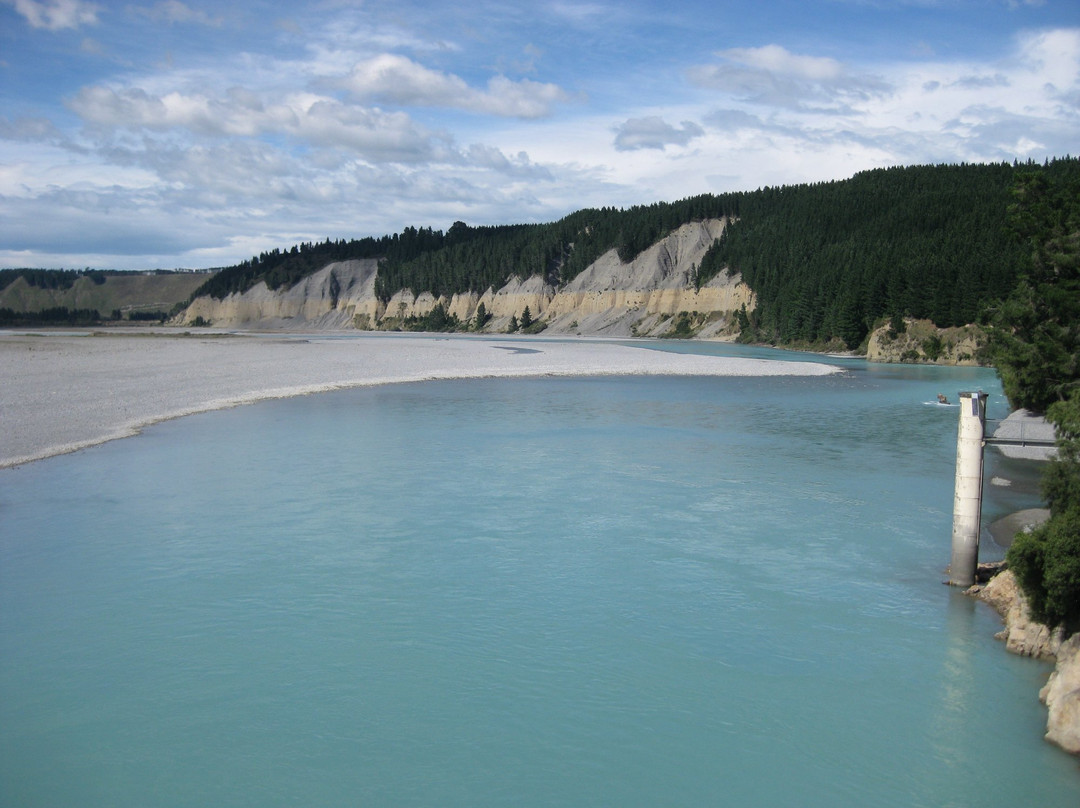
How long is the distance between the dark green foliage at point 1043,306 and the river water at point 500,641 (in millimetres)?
5438

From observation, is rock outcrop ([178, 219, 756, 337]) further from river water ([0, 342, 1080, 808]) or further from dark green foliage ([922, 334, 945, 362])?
river water ([0, 342, 1080, 808])

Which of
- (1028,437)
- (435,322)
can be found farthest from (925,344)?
(435,322)

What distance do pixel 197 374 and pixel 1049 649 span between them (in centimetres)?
4365

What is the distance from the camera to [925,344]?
7262 cm

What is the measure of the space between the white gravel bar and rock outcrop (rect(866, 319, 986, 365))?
1192 cm

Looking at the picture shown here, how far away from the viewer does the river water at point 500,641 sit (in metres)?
8.50

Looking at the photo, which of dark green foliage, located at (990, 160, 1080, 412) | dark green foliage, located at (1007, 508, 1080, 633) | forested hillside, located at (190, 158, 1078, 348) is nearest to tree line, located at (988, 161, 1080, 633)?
dark green foliage, located at (990, 160, 1080, 412)

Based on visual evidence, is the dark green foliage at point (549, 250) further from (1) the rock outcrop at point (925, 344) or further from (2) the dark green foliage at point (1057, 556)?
(2) the dark green foliage at point (1057, 556)

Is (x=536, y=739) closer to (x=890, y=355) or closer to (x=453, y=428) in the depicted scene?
(x=453, y=428)

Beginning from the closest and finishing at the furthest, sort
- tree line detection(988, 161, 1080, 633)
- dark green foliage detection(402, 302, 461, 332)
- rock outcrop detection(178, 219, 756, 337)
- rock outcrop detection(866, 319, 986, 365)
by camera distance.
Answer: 1. tree line detection(988, 161, 1080, 633)
2. rock outcrop detection(866, 319, 986, 365)
3. rock outcrop detection(178, 219, 756, 337)
4. dark green foliage detection(402, 302, 461, 332)

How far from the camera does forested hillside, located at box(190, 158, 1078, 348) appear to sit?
248 feet

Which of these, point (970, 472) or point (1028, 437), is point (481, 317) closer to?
point (1028, 437)

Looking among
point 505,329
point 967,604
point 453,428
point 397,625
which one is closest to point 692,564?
point 967,604

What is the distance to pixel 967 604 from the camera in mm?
12805
